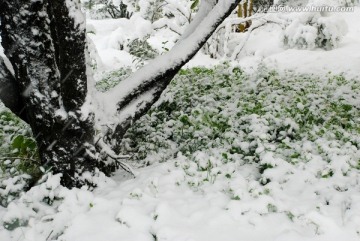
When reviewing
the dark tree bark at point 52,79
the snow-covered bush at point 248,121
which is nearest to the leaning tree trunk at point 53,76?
the dark tree bark at point 52,79

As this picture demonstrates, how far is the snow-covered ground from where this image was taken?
8.66 ft

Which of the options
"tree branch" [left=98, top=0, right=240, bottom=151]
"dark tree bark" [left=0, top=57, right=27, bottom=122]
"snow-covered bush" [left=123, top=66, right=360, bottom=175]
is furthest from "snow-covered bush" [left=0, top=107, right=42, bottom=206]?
"snow-covered bush" [left=123, top=66, right=360, bottom=175]

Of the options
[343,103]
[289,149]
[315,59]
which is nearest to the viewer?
[289,149]

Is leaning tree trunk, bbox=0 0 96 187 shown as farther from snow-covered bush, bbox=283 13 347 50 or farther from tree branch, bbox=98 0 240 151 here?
snow-covered bush, bbox=283 13 347 50

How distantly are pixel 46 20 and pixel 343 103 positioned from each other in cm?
444

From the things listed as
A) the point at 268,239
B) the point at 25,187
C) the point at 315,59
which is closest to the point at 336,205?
the point at 268,239

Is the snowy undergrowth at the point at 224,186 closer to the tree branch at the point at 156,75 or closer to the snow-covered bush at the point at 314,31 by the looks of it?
the tree branch at the point at 156,75

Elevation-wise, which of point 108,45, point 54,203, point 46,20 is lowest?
point 108,45

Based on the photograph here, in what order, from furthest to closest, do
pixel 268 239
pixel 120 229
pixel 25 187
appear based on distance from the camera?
pixel 25 187
pixel 120 229
pixel 268 239

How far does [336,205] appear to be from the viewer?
2939mm

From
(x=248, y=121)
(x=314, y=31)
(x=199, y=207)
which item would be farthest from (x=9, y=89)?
(x=314, y=31)

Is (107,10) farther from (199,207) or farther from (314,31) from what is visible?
(199,207)

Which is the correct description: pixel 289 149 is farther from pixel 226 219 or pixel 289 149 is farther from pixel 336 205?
pixel 226 219

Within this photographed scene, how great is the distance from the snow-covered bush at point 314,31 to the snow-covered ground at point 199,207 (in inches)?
298
